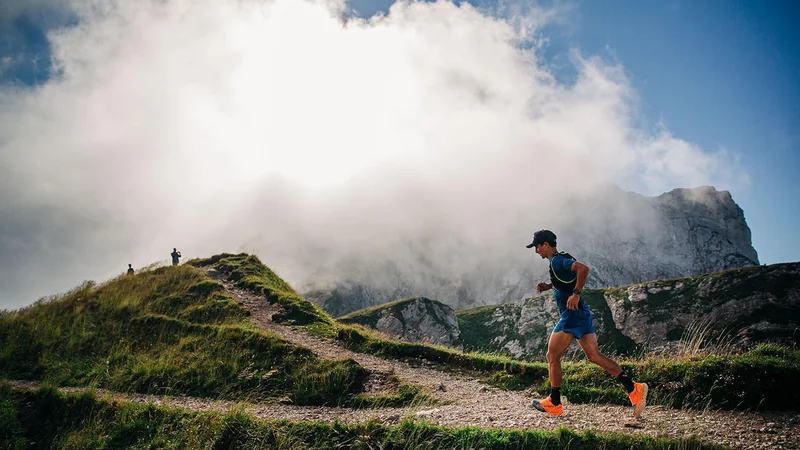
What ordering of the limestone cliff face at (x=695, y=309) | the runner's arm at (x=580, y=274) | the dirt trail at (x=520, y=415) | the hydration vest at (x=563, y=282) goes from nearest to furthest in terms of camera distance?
the dirt trail at (x=520, y=415)
the runner's arm at (x=580, y=274)
the hydration vest at (x=563, y=282)
the limestone cliff face at (x=695, y=309)

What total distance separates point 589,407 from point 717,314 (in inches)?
6721

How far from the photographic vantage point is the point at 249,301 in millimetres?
28688

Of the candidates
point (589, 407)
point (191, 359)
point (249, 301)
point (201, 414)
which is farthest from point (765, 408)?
Result: point (249, 301)

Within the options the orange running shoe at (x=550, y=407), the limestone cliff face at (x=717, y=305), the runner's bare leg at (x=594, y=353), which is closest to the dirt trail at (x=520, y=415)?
the orange running shoe at (x=550, y=407)

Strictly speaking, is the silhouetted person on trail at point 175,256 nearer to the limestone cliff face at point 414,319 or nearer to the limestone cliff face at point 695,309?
the limestone cliff face at point 695,309

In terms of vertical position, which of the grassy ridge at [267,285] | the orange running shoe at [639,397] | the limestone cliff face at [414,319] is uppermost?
the limestone cliff face at [414,319]

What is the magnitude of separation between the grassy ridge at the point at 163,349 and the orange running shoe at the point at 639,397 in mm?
8843

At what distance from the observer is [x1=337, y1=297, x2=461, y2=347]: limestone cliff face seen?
165625 mm

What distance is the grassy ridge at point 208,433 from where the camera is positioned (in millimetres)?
7852

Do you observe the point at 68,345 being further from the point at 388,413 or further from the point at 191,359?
the point at 388,413

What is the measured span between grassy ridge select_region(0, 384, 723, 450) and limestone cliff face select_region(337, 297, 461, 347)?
151 metres

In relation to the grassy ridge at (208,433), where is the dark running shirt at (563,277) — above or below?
above

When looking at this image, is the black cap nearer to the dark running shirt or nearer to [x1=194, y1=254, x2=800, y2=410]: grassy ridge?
the dark running shirt

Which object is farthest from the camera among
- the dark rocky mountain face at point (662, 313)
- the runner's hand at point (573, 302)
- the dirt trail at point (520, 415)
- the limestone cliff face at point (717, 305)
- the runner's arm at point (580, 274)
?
the dark rocky mountain face at point (662, 313)
